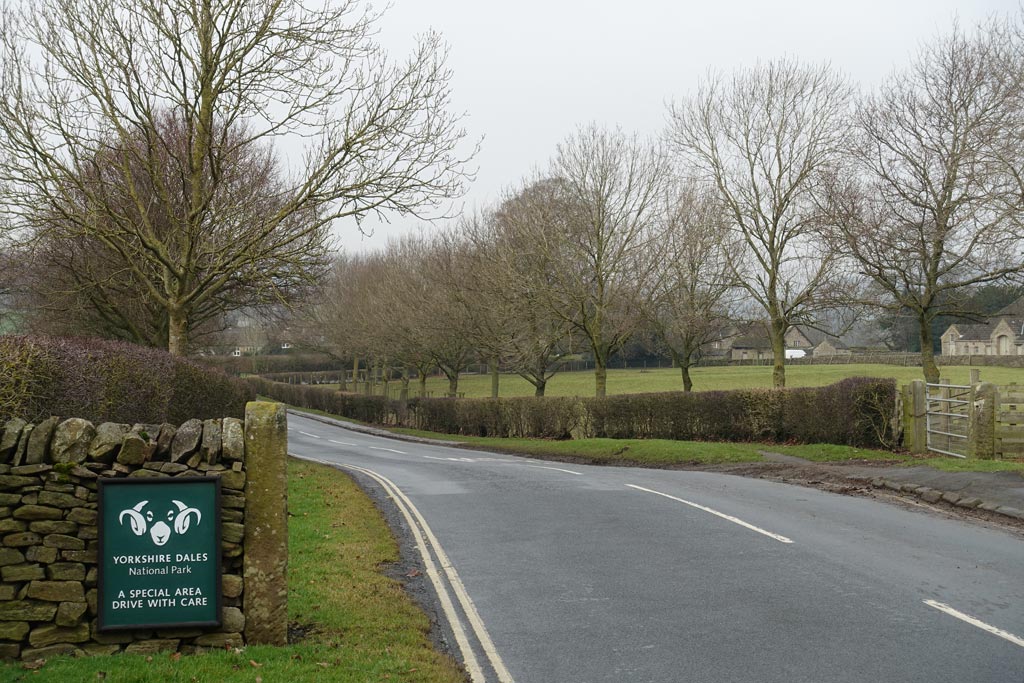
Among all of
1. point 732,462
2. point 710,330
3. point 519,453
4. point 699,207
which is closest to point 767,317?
point 710,330

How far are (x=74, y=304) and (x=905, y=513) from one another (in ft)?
81.3

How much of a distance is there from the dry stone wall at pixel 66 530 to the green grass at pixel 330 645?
0.21 m

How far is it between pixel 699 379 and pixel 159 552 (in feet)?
209

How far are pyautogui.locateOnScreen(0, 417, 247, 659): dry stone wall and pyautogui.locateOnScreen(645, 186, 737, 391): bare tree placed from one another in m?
30.4

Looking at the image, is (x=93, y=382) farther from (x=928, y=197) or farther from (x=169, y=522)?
(x=928, y=197)

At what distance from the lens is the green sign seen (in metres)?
6.38

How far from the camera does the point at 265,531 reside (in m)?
6.68

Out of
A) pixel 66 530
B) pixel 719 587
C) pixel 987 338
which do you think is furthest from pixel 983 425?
pixel 987 338

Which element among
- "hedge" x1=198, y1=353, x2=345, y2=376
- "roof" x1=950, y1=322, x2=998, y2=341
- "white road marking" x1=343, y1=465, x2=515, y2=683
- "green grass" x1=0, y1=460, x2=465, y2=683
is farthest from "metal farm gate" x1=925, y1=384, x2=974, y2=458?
"roof" x1=950, y1=322, x2=998, y2=341

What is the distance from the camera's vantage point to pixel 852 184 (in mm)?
31156

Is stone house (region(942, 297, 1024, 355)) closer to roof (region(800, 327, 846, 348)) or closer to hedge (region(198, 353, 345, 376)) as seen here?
roof (region(800, 327, 846, 348))

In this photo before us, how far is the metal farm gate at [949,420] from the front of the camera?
1972 centimetres

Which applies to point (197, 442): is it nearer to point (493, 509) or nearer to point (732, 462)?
point (493, 509)

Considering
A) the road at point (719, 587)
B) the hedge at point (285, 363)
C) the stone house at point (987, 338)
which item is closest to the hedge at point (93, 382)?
the road at point (719, 587)
